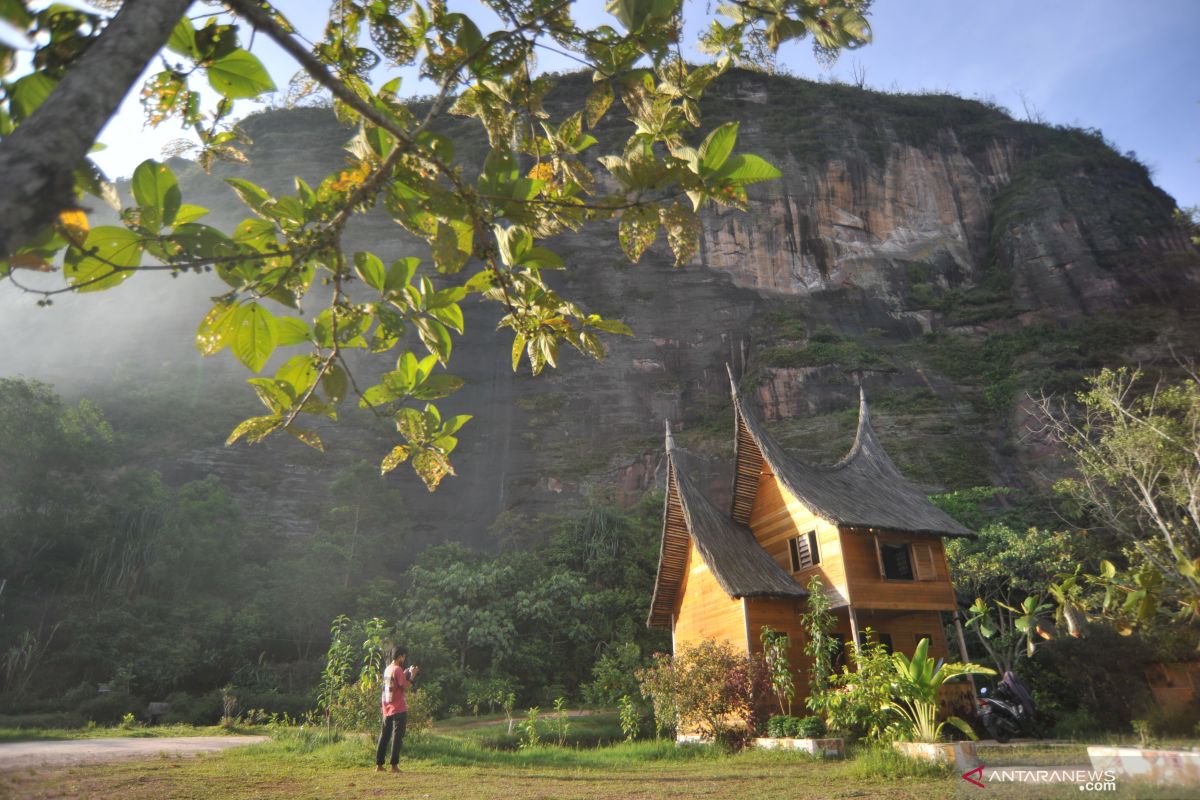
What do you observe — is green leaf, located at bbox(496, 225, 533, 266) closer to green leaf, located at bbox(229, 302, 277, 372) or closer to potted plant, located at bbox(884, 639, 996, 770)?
green leaf, located at bbox(229, 302, 277, 372)

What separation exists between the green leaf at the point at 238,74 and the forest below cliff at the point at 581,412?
1621 cm

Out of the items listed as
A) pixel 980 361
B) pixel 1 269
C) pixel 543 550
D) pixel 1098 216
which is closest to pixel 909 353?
pixel 980 361

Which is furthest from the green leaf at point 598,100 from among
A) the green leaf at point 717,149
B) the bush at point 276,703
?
the bush at point 276,703

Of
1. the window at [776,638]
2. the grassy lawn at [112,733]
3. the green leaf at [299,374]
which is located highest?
the green leaf at [299,374]

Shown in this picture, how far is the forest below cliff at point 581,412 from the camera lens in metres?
20.7

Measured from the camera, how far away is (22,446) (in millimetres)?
24109

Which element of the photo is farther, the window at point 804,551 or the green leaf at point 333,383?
the window at point 804,551

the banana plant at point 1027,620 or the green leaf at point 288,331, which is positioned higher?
the green leaf at point 288,331

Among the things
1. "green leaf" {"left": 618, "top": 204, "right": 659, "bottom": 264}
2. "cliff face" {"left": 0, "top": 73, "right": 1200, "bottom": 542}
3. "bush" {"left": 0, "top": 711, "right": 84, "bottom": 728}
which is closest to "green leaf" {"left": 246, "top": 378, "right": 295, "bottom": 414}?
"green leaf" {"left": 618, "top": 204, "right": 659, "bottom": 264}

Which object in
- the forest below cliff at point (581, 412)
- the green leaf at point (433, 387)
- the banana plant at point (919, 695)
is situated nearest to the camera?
the green leaf at point (433, 387)

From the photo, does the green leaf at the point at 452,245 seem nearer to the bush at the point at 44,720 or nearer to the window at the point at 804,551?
the window at the point at 804,551

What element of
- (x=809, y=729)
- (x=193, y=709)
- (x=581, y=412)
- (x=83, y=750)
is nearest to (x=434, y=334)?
(x=809, y=729)

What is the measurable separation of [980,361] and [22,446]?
47092 millimetres

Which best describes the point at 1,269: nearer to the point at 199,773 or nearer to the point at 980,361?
the point at 199,773
